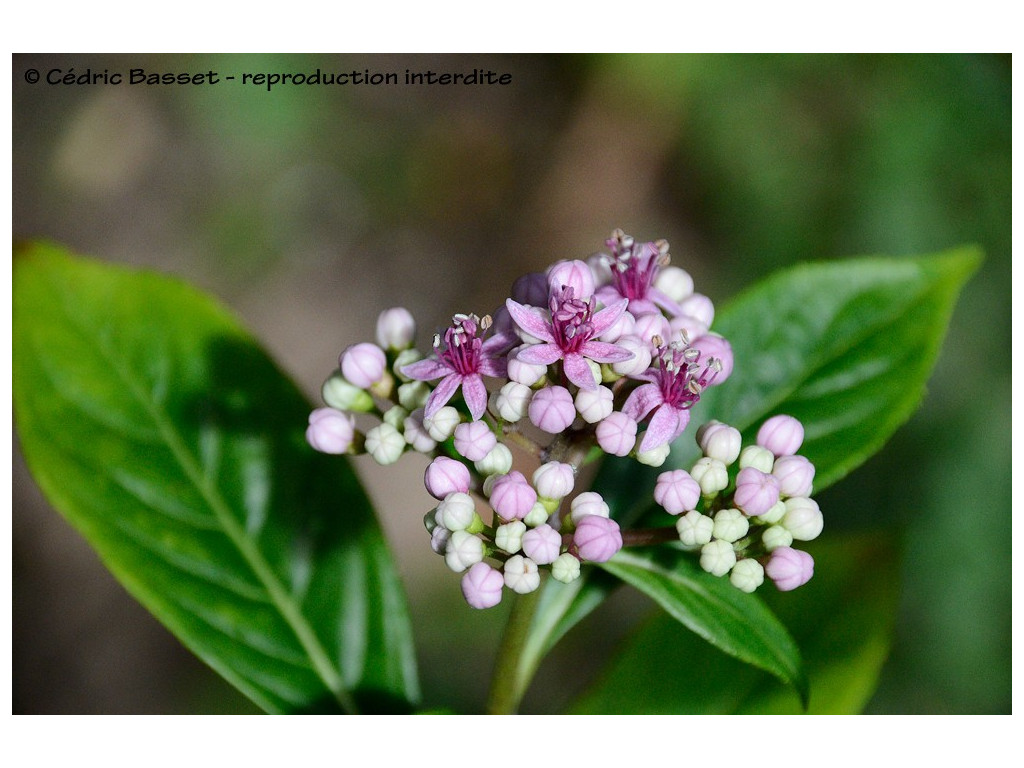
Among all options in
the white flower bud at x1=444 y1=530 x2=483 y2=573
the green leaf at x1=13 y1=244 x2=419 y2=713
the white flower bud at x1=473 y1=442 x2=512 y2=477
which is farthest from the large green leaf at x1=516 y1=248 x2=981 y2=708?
the green leaf at x1=13 y1=244 x2=419 y2=713

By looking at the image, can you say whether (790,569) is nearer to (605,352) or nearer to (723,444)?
(723,444)

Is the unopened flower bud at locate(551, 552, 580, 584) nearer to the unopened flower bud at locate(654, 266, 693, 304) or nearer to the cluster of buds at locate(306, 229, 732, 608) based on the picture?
the cluster of buds at locate(306, 229, 732, 608)

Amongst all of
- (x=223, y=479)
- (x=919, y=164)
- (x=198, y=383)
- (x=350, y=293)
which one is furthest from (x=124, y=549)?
(x=919, y=164)

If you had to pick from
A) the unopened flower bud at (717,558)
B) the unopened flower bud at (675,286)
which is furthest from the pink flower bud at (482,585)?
the unopened flower bud at (675,286)

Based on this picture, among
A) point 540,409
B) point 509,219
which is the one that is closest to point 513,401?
point 540,409

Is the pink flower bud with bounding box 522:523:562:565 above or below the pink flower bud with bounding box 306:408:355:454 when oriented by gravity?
below

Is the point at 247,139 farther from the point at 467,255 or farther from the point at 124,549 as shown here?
the point at 124,549
